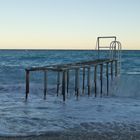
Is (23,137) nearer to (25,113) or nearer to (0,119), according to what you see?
(0,119)

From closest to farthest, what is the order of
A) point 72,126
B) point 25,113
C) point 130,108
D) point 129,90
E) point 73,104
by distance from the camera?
point 72,126, point 25,113, point 130,108, point 73,104, point 129,90

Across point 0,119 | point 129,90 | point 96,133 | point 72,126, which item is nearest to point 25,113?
point 0,119

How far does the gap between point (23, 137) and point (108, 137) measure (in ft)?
5.62

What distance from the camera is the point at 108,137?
31.7 feet

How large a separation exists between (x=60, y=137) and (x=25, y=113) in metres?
3.32

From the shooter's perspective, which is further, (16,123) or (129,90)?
(129,90)

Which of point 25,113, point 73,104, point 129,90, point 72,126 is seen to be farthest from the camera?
point 129,90

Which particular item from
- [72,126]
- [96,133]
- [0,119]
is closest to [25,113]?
[0,119]

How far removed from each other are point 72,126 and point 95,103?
4871 millimetres

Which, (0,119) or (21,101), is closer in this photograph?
(0,119)

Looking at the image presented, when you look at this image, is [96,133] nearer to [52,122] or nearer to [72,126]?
[72,126]

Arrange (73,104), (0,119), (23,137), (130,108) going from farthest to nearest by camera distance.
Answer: (73,104) < (130,108) < (0,119) < (23,137)

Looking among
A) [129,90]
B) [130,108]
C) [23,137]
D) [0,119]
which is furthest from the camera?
[129,90]

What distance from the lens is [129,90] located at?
21.6 m
